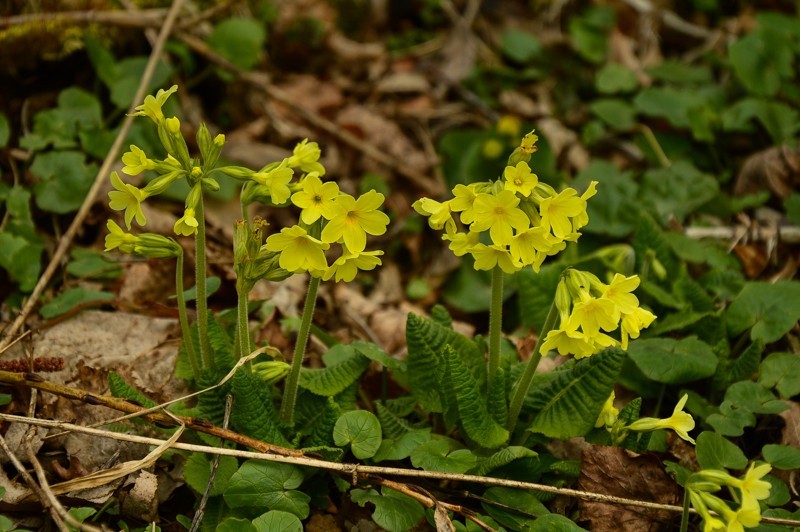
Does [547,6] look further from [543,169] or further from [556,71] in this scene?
[543,169]

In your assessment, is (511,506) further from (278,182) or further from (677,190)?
(677,190)

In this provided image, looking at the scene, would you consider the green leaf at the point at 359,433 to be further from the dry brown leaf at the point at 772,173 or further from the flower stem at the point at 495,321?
the dry brown leaf at the point at 772,173

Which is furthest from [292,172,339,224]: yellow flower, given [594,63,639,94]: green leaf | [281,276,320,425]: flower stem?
[594,63,639,94]: green leaf

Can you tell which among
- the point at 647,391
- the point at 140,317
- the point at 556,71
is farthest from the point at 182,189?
the point at 556,71

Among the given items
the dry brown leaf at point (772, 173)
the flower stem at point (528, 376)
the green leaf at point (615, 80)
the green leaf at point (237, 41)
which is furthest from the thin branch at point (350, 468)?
the green leaf at point (615, 80)

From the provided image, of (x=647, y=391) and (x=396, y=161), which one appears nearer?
(x=647, y=391)
